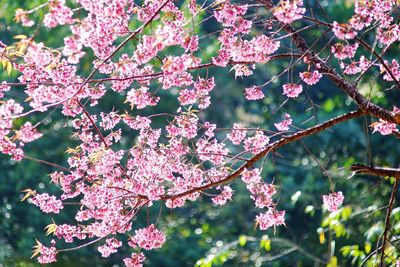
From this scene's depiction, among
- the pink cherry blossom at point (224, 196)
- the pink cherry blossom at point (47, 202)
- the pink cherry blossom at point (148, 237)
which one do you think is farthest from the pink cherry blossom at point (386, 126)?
the pink cherry blossom at point (47, 202)

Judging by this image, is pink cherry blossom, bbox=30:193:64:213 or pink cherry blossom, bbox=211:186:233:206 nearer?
pink cherry blossom, bbox=30:193:64:213

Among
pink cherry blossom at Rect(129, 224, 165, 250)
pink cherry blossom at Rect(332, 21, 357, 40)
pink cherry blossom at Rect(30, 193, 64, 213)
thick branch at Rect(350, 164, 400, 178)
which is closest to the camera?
pink cherry blossom at Rect(332, 21, 357, 40)

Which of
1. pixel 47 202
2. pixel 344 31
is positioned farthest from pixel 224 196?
pixel 344 31

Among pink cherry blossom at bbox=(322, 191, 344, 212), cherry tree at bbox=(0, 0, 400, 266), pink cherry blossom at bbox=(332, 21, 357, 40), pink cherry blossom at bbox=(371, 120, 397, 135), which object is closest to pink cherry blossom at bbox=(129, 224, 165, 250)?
cherry tree at bbox=(0, 0, 400, 266)

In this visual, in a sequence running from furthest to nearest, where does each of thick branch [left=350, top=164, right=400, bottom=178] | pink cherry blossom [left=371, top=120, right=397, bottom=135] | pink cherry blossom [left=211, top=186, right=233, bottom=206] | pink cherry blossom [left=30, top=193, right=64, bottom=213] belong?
pink cherry blossom [left=211, top=186, right=233, bottom=206] < pink cherry blossom [left=30, top=193, right=64, bottom=213] < pink cherry blossom [left=371, top=120, right=397, bottom=135] < thick branch [left=350, top=164, right=400, bottom=178]

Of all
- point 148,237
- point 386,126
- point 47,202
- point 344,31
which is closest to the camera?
point 344,31

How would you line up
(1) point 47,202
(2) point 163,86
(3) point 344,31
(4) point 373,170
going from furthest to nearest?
(1) point 47,202 → (2) point 163,86 → (4) point 373,170 → (3) point 344,31

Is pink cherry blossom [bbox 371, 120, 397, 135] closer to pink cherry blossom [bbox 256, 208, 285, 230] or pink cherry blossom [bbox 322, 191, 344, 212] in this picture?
pink cherry blossom [bbox 322, 191, 344, 212]

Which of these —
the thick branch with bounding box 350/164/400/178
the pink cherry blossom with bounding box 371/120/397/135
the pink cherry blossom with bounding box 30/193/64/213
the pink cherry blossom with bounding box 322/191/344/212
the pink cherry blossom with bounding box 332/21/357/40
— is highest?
the pink cherry blossom with bounding box 332/21/357/40

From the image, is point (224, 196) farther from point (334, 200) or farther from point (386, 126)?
point (386, 126)

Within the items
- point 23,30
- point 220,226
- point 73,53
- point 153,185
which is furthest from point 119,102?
point 73,53

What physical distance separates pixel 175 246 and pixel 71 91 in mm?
9523

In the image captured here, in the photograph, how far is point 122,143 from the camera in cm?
1374

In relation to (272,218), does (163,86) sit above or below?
above
